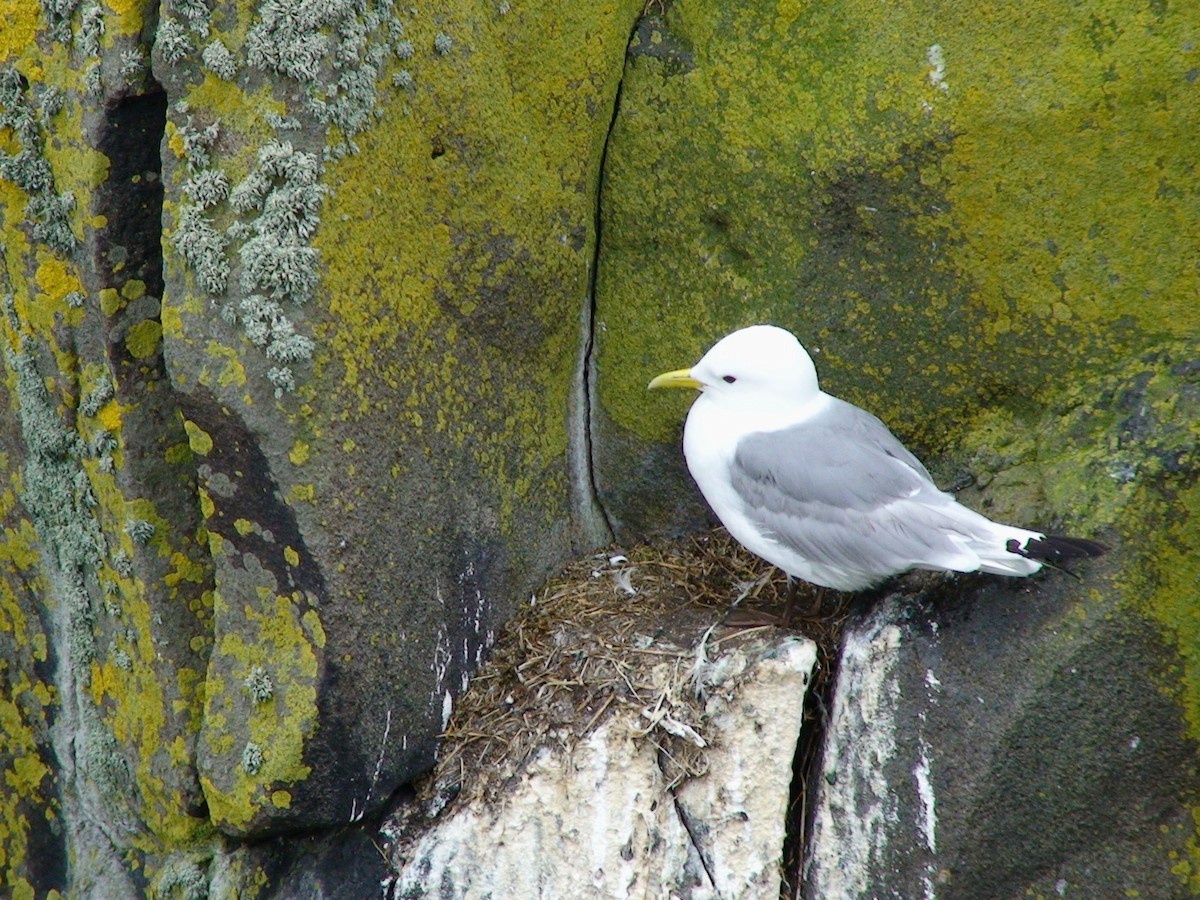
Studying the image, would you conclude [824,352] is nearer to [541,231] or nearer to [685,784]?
[541,231]

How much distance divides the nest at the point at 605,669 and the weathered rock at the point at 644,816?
0.04 metres

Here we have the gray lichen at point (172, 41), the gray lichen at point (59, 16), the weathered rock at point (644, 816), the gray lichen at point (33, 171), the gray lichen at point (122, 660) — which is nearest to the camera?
the gray lichen at point (172, 41)

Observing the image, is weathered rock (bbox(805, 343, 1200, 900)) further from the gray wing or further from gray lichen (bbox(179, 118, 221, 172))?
gray lichen (bbox(179, 118, 221, 172))

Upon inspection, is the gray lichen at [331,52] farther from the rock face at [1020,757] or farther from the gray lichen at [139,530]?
the rock face at [1020,757]

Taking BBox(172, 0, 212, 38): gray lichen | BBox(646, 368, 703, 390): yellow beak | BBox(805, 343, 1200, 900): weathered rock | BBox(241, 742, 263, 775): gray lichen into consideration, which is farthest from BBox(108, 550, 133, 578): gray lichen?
BBox(805, 343, 1200, 900): weathered rock

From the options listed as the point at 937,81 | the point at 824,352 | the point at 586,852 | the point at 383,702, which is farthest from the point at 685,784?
the point at 937,81

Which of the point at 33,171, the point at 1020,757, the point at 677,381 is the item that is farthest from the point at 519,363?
the point at 1020,757

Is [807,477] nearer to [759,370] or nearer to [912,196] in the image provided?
[759,370]

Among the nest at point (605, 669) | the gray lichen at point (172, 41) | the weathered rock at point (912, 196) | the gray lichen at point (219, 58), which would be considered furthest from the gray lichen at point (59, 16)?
the nest at point (605, 669)

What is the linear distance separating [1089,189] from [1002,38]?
0.48 meters

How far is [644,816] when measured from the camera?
9.92 feet

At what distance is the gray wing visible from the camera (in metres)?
Result: 2.83

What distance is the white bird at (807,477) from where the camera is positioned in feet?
9.23

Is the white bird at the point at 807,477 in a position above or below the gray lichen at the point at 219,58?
below
